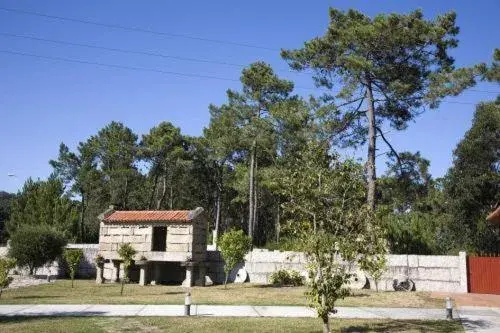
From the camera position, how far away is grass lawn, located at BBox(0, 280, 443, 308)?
17.7m

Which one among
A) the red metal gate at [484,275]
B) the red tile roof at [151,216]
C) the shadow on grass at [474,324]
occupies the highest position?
the red tile roof at [151,216]

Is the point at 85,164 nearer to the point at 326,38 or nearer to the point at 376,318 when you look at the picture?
the point at 326,38

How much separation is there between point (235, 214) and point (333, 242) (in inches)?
2212

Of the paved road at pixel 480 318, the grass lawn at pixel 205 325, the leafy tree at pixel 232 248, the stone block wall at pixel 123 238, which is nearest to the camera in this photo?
the grass lawn at pixel 205 325

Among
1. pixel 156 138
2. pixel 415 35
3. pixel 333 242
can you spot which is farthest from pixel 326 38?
pixel 156 138

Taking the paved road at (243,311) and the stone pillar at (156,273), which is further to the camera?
the stone pillar at (156,273)

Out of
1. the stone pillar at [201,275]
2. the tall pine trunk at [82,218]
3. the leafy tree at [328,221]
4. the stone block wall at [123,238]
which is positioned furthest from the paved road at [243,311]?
the tall pine trunk at [82,218]

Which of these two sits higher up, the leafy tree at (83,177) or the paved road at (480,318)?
the leafy tree at (83,177)

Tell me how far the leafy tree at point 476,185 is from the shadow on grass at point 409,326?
23.5 m

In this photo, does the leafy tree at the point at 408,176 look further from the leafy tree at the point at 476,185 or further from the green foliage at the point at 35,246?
the green foliage at the point at 35,246

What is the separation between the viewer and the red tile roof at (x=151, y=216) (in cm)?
2522

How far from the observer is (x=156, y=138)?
52.4m

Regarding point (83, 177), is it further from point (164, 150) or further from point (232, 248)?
point (232, 248)

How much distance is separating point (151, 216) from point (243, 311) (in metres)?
12.1
